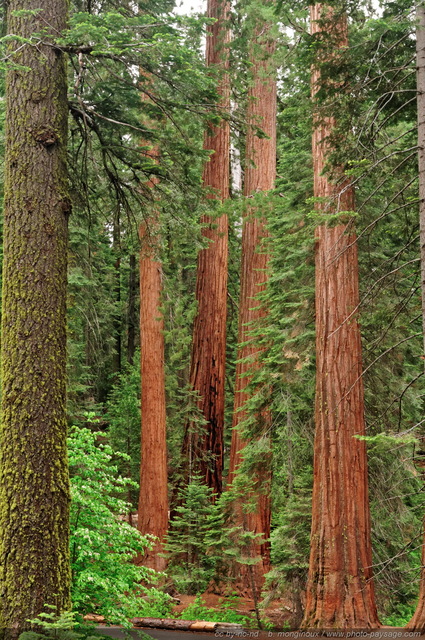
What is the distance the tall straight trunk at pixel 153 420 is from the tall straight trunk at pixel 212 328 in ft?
2.93

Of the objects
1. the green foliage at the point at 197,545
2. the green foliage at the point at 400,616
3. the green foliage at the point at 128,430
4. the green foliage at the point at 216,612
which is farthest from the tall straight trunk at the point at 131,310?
the green foliage at the point at 400,616

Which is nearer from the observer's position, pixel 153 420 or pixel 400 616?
pixel 400 616

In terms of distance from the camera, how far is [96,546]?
7035 mm

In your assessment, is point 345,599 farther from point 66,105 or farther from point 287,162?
point 287,162

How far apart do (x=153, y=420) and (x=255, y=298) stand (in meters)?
4.37

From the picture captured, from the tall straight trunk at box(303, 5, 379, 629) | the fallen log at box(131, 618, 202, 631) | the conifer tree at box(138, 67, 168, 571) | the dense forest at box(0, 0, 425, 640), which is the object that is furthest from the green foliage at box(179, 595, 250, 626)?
the tall straight trunk at box(303, 5, 379, 629)

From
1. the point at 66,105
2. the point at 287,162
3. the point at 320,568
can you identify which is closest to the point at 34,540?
the point at 320,568

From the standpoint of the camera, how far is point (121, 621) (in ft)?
22.3

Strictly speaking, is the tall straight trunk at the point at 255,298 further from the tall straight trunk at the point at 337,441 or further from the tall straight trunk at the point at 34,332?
the tall straight trunk at the point at 34,332

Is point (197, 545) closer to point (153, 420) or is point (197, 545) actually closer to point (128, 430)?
point (153, 420)

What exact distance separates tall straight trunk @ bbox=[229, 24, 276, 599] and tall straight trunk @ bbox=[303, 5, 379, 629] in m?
2.74

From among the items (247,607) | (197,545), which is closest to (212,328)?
(197,545)

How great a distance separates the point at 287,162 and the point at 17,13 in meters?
6.25

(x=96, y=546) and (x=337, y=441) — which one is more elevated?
(x=337, y=441)
